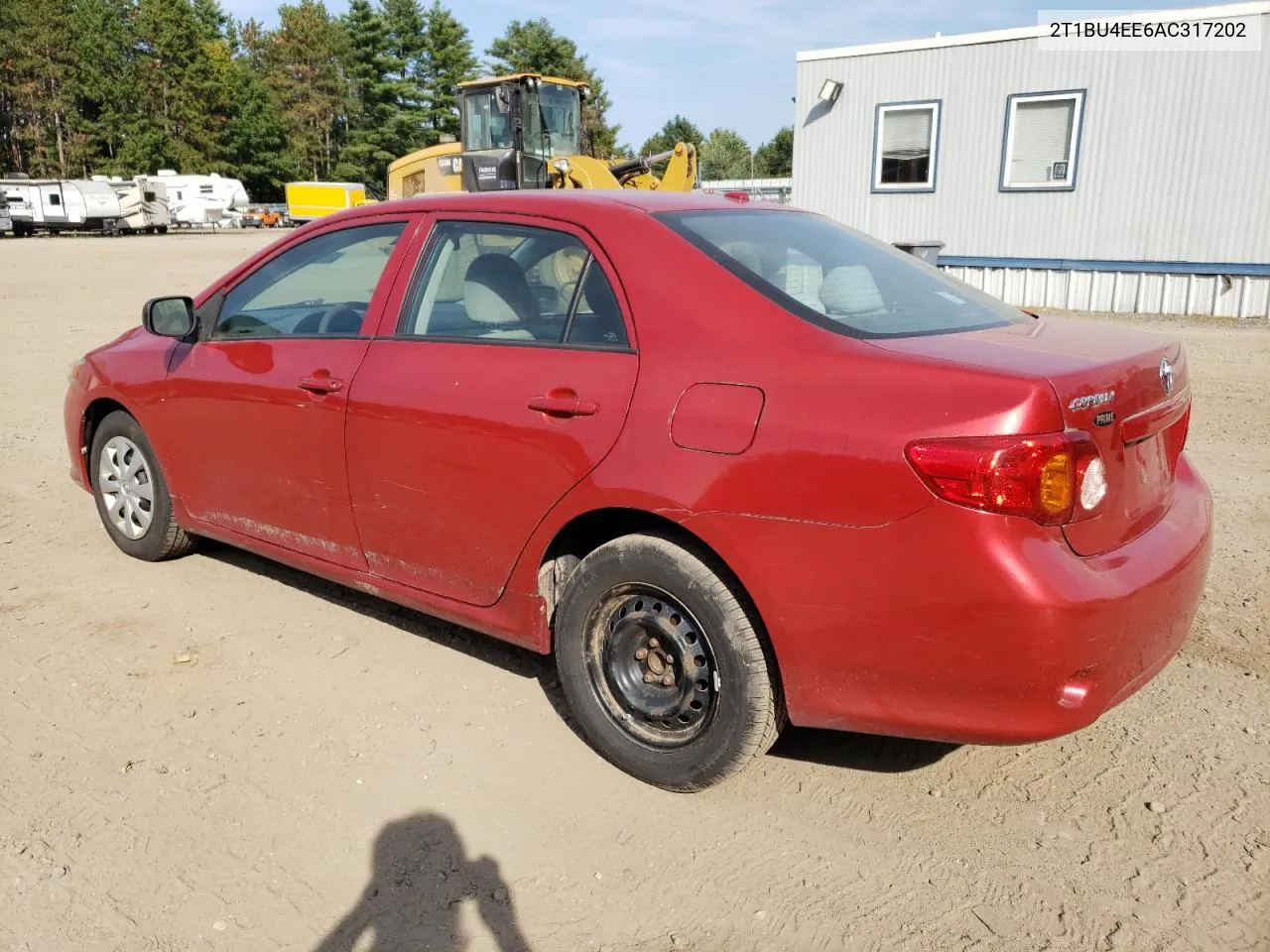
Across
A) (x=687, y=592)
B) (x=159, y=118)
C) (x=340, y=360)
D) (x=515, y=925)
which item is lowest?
(x=515, y=925)

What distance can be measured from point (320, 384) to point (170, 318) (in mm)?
1118

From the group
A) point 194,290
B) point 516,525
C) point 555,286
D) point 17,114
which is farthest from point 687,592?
point 17,114

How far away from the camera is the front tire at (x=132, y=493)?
15.6ft

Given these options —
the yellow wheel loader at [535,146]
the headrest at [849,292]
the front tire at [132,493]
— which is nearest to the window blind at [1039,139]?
the yellow wheel loader at [535,146]

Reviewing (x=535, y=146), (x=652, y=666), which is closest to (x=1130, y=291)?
(x=535, y=146)

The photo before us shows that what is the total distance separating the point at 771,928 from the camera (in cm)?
253

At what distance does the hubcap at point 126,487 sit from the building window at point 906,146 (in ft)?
49.2

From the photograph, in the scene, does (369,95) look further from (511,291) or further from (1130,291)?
(511,291)

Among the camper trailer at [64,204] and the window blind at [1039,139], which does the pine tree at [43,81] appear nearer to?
the camper trailer at [64,204]

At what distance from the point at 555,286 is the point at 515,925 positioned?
6.24 feet

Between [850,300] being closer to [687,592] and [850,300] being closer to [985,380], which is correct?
[985,380]

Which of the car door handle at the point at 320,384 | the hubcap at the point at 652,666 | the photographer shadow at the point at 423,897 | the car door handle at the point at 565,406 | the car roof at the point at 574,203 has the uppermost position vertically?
the car roof at the point at 574,203

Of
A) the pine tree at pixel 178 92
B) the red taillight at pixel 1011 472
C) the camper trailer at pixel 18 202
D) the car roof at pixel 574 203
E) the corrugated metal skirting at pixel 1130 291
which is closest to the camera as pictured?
the red taillight at pixel 1011 472

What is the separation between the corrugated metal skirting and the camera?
15.0 metres
